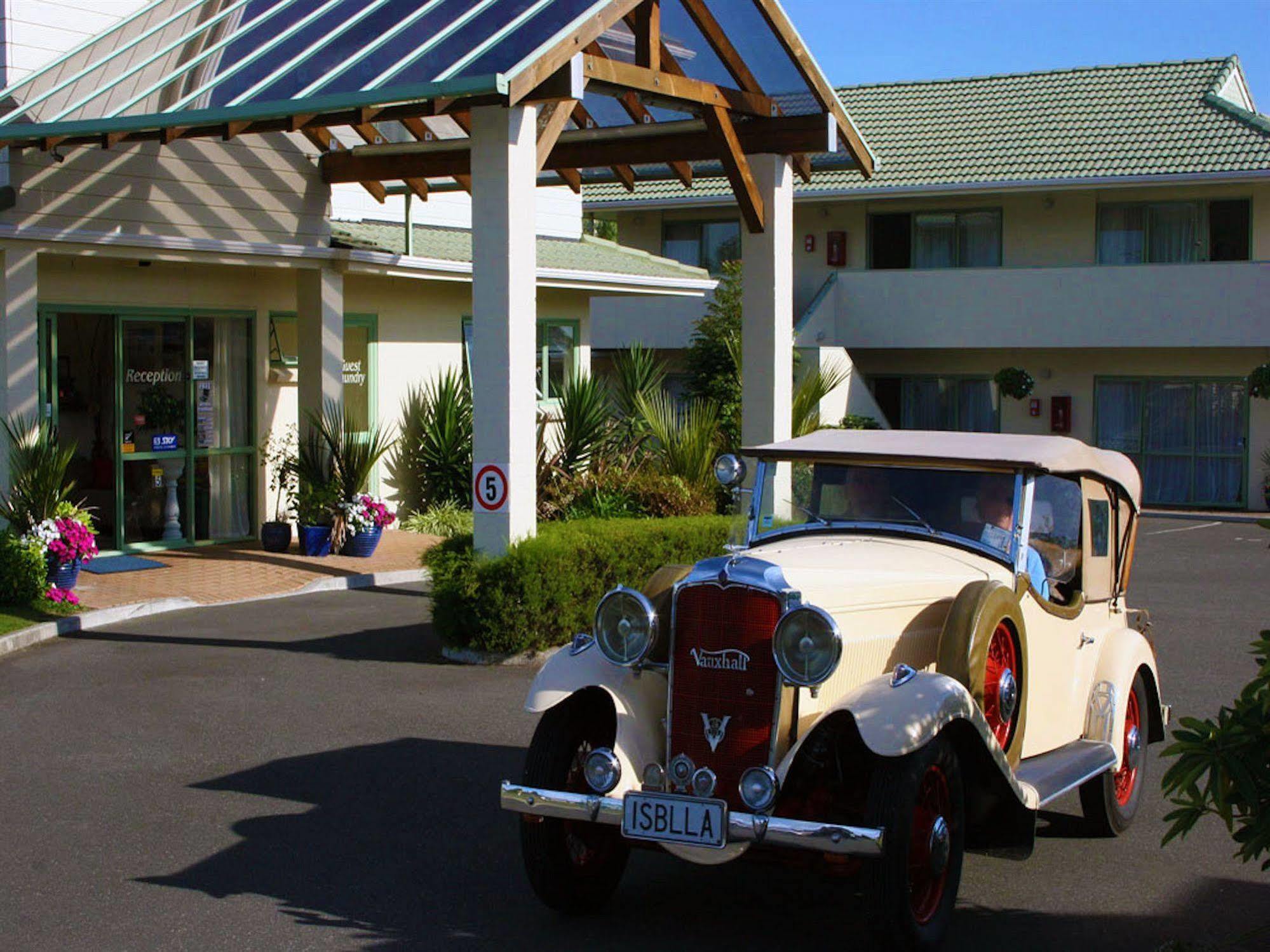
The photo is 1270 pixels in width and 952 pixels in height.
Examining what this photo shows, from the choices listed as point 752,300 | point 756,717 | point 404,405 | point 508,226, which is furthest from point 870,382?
point 756,717

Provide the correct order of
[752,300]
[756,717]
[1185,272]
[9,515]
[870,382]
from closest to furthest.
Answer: [756,717] < [9,515] < [752,300] < [1185,272] < [870,382]

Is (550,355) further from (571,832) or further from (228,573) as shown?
(571,832)

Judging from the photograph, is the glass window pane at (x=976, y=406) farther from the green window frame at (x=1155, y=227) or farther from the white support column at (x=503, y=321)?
the white support column at (x=503, y=321)

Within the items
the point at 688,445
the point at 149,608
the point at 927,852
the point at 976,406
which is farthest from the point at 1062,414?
the point at 927,852

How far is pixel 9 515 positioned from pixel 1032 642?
361 inches

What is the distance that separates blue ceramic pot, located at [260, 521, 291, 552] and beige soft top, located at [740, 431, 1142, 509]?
9.41 m

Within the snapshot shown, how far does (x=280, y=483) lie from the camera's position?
16.4 m

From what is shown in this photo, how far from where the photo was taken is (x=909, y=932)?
198 inches

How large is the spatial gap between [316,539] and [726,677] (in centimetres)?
1041

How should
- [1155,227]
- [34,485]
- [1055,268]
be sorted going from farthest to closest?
[1155,227] < [1055,268] < [34,485]

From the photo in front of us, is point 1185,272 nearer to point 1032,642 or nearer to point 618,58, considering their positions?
point 618,58

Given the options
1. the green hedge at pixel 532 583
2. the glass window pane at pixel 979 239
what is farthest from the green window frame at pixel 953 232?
the green hedge at pixel 532 583

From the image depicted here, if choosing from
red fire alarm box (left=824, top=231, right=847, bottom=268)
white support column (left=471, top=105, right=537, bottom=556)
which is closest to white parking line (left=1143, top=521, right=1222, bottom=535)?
red fire alarm box (left=824, top=231, right=847, bottom=268)

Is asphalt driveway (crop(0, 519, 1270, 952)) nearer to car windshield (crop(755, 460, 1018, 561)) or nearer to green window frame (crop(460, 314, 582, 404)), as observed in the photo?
car windshield (crop(755, 460, 1018, 561))
